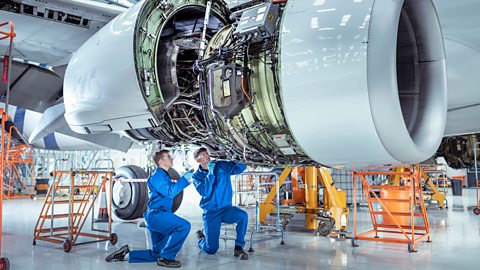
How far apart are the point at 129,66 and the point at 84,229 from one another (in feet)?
17.5

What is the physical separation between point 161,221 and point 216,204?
856 mm

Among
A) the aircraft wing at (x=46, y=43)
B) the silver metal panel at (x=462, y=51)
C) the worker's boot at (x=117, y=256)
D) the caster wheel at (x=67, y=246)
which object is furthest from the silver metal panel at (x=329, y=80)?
the caster wheel at (x=67, y=246)

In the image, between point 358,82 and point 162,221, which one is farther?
point 162,221

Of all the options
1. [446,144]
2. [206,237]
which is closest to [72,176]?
[206,237]

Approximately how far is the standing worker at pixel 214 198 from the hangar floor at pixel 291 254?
282mm

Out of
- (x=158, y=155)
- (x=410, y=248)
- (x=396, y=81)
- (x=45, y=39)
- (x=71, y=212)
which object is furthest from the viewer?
(x=71, y=212)

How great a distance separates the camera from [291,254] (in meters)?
5.09

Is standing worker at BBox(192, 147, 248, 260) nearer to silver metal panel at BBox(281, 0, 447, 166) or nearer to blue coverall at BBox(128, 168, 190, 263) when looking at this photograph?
blue coverall at BBox(128, 168, 190, 263)

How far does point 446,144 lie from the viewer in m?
11.7

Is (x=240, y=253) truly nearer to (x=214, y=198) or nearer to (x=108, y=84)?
(x=214, y=198)

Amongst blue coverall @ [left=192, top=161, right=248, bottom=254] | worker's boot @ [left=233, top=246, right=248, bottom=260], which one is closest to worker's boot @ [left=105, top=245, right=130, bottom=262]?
blue coverall @ [left=192, top=161, right=248, bottom=254]

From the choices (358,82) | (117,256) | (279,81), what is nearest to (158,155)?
(117,256)

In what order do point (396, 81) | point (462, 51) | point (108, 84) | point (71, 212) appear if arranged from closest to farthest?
point (396, 81) < point (462, 51) < point (108, 84) < point (71, 212)

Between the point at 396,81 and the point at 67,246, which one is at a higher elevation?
the point at 396,81
